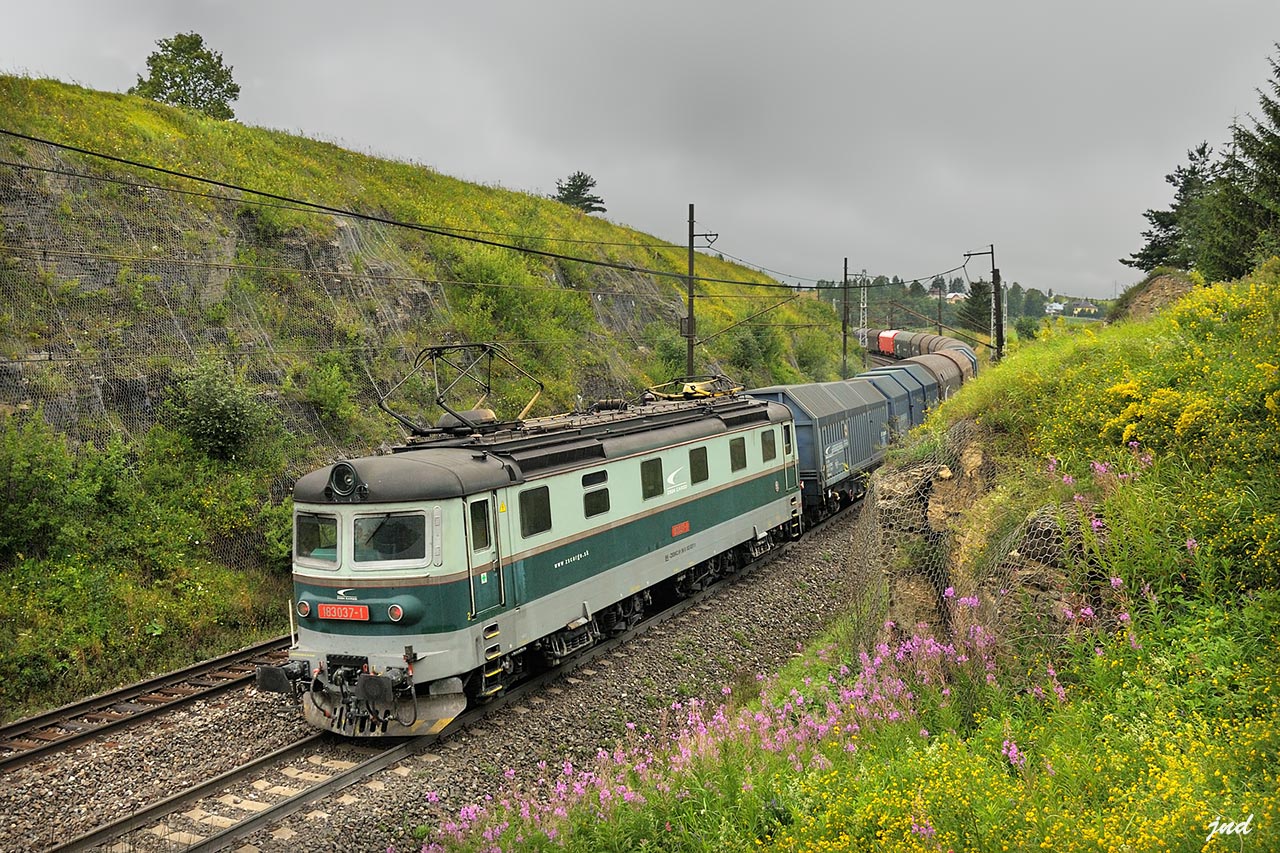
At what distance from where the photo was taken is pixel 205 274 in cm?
2102

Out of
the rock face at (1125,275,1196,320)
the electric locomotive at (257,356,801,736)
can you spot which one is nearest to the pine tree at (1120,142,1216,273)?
the rock face at (1125,275,1196,320)

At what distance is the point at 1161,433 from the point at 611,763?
6.59 meters

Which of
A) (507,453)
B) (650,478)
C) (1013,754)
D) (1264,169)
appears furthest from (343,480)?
(1264,169)

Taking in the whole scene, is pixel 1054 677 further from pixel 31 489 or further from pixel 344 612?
pixel 31 489

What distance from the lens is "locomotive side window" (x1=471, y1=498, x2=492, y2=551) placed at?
1033cm

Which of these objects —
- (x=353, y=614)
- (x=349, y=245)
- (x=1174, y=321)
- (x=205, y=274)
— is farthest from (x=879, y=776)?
(x=349, y=245)

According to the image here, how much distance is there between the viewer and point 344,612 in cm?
1012

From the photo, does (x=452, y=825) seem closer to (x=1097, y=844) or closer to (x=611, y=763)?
(x=611, y=763)

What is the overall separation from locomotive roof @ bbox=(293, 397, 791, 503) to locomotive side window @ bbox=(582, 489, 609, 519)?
52cm

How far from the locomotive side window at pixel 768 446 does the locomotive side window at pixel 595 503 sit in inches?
239

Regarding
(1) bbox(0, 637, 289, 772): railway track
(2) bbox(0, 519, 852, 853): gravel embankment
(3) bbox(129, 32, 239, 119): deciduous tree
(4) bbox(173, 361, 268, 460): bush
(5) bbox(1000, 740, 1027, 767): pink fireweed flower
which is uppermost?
(3) bbox(129, 32, 239, 119): deciduous tree

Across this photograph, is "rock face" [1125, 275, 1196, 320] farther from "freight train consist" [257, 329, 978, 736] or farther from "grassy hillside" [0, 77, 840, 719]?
"grassy hillside" [0, 77, 840, 719]

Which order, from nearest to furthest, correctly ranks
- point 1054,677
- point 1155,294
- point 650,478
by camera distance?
1. point 1054,677
2. point 650,478
3. point 1155,294

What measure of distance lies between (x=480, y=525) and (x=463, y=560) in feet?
1.78
